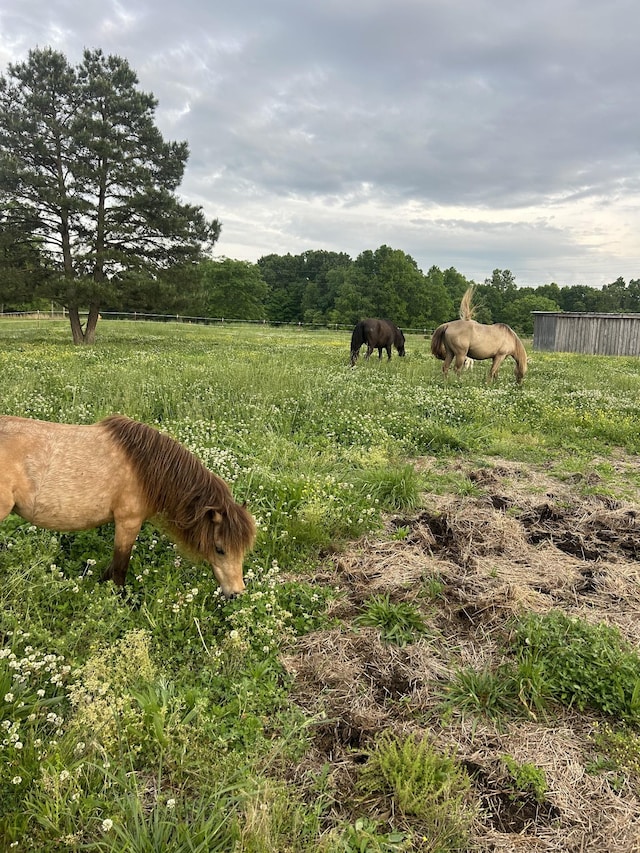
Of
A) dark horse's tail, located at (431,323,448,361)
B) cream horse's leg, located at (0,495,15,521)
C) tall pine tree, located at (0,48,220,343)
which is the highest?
tall pine tree, located at (0,48,220,343)

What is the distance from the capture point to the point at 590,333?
29.5 m

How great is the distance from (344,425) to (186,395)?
308cm

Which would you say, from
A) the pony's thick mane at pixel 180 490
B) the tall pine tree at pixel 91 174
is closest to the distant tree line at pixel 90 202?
the tall pine tree at pixel 91 174

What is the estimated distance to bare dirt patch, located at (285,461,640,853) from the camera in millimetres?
2234

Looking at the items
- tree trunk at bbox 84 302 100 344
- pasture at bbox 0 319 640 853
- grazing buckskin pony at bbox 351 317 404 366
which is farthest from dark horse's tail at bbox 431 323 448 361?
tree trunk at bbox 84 302 100 344

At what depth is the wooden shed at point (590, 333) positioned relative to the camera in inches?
1104

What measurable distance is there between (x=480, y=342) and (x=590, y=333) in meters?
21.2

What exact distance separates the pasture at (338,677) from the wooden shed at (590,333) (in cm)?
2759

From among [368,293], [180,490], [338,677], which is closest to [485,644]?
[338,677]

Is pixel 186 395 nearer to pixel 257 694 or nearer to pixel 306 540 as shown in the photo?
pixel 306 540

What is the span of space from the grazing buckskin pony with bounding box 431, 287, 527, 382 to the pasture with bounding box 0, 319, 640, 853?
7592mm

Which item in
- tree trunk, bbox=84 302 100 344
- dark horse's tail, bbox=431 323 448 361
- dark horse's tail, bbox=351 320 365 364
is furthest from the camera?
tree trunk, bbox=84 302 100 344

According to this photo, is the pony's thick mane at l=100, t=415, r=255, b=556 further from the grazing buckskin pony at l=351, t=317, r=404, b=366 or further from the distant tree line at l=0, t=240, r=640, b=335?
the distant tree line at l=0, t=240, r=640, b=335

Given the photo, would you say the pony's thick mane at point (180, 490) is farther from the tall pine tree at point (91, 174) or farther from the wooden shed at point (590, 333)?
the wooden shed at point (590, 333)
